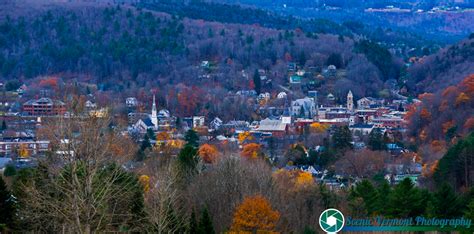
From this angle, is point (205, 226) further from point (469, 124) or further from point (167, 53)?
point (167, 53)

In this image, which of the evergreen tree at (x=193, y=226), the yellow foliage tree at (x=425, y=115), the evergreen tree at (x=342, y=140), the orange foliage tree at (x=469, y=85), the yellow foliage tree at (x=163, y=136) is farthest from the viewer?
the yellow foliage tree at (x=163, y=136)

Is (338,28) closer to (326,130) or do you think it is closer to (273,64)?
(273,64)

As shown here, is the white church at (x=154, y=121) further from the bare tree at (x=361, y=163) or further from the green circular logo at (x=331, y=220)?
the green circular logo at (x=331, y=220)

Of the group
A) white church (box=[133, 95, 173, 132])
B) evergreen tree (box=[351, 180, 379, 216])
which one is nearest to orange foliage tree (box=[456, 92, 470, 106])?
white church (box=[133, 95, 173, 132])

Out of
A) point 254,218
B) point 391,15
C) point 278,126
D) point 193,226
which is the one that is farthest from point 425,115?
point 391,15

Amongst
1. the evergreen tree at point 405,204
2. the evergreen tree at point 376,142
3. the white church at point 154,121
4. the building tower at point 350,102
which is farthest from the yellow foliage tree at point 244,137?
the evergreen tree at point 405,204
